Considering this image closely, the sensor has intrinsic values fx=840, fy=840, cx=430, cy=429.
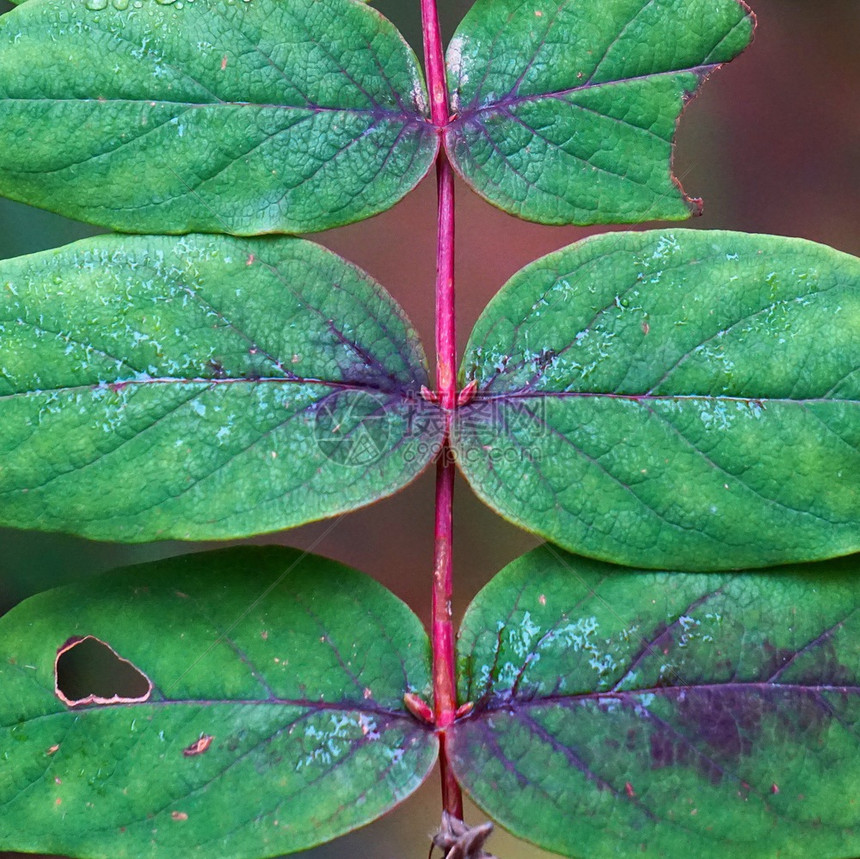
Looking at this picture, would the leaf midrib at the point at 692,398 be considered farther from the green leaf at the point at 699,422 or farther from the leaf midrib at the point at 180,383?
the leaf midrib at the point at 180,383

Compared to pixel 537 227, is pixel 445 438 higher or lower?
lower

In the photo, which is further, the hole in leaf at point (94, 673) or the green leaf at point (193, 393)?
the hole in leaf at point (94, 673)

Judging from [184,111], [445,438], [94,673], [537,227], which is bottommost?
[94,673]

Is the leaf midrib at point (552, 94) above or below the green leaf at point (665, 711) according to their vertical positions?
above

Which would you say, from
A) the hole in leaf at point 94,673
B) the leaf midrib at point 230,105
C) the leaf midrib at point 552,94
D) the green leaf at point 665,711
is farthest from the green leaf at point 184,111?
the hole in leaf at point 94,673

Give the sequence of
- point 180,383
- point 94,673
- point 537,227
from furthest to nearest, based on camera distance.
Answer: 1. point 537,227
2. point 94,673
3. point 180,383

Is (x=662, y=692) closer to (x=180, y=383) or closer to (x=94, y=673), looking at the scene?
(x=180, y=383)

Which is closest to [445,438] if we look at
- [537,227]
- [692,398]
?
[692,398]

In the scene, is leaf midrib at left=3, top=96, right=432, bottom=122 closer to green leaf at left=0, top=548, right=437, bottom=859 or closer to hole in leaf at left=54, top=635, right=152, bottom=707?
green leaf at left=0, top=548, right=437, bottom=859
